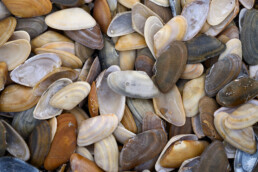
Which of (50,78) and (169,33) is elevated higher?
(169,33)

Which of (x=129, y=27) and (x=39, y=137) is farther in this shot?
(x=129, y=27)

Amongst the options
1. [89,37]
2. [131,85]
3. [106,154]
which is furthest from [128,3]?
[106,154]

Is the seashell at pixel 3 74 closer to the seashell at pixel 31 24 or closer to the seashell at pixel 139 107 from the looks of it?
the seashell at pixel 31 24

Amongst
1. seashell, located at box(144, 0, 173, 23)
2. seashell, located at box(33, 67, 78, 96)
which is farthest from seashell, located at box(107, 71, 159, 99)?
seashell, located at box(144, 0, 173, 23)

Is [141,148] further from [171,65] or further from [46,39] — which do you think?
[46,39]

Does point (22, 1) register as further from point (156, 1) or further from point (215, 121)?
point (215, 121)

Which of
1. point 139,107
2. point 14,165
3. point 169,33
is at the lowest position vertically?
point 14,165

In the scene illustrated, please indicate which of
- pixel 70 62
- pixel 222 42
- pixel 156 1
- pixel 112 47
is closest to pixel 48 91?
pixel 70 62
